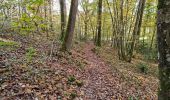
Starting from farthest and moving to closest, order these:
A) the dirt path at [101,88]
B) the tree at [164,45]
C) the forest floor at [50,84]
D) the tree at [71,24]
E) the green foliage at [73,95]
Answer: the tree at [71,24], the dirt path at [101,88], the green foliage at [73,95], the forest floor at [50,84], the tree at [164,45]

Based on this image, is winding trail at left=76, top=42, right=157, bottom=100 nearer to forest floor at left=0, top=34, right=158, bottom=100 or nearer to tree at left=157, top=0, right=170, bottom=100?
forest floor at left=0, top=34, right=158, bottom=100

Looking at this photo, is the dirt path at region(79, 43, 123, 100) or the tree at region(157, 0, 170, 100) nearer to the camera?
the tree at region(157, 0, 170, 100)

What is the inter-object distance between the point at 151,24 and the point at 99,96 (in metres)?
23.7

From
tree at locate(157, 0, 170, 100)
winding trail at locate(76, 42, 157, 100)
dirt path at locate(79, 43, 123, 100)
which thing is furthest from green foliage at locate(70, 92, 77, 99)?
tree at locate(157, 0, 170, 100)

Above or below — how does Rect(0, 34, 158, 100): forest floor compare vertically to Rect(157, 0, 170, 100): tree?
below

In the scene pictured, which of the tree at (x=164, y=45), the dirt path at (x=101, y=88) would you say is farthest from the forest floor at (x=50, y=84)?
the tree at (x=164, y=45)

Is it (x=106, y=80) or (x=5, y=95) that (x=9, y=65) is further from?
(x=106, y=80)

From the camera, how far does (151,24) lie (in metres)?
28.3

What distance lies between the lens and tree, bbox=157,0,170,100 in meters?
2.70

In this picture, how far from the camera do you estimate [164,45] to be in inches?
107

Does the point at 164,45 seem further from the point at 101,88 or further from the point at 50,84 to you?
the point at 101,88

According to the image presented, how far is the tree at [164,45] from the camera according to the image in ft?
8.84

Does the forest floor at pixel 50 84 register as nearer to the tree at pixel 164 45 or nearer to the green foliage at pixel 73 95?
the green foliage at pixel 73 95

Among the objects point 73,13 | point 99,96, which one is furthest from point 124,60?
point 99,96
